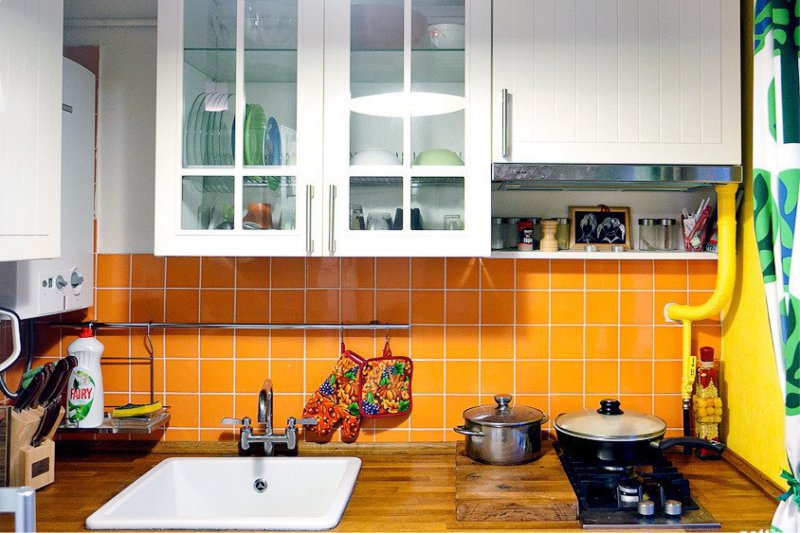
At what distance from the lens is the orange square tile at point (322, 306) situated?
2160 millimetres

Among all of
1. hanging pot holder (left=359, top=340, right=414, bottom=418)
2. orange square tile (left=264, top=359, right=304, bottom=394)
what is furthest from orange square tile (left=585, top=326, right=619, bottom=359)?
orange square tile (left=264, top=359, right=304, bottom=394)

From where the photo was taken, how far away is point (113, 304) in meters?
2.16

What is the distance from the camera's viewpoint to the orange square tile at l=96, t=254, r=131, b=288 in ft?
7.06

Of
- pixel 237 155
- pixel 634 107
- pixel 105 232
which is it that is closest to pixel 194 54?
pixel 237 155

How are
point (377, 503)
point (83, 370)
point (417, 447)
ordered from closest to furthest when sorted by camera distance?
point (377, 503)
point (83, 370)
point (417, 447)

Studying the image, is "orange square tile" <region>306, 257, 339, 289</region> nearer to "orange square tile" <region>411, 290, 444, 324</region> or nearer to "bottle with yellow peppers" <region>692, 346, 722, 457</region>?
"orange square tile" <region>411, 290, 444, 324</region>

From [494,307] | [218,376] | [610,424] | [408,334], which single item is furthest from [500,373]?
[218,376]

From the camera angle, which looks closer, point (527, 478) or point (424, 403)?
point (527, 478)

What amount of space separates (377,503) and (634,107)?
120 centimetres

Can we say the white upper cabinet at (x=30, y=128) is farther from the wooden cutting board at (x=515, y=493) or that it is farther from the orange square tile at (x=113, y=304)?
the wooden cutting board at (x=515, y=493)

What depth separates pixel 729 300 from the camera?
2.03m

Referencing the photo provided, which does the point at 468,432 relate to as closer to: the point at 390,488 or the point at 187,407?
the point at 390,488

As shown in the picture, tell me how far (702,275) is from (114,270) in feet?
5.94

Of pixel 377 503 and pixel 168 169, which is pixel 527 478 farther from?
pixel 168 169
